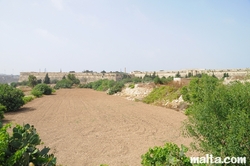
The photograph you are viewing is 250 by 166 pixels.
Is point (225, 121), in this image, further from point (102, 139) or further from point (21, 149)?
point (102, 139)

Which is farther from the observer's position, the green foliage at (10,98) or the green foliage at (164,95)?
the green foliage at (164,95)

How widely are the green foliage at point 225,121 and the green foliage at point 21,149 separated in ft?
12.3

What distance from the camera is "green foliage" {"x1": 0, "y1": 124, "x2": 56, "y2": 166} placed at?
323 centimetres

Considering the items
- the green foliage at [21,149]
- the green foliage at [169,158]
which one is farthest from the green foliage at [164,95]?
the green foliage at [21,149]

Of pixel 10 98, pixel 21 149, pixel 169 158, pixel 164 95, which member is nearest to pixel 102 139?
pixel 169 158

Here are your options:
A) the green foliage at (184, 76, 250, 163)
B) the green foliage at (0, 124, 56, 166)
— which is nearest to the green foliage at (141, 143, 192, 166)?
the green foliage at (184, 76, 250, 163)

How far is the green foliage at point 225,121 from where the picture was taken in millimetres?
4449

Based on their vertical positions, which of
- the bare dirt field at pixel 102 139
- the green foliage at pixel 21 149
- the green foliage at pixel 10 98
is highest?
the green foliage at pixel 21 149

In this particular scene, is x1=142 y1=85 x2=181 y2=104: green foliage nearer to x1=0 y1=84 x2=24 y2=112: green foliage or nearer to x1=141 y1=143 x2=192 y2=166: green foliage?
x1=0 y1=84 x2=24 y2=112: green foliage

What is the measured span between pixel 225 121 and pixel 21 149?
180 inches

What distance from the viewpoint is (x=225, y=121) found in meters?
5.00

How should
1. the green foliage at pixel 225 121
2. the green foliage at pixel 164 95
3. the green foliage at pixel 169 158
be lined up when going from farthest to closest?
1. the green foliage at pixel 164 95
2. the green foliage at pixel 225 121
3. the green foliage at pixel 169 158

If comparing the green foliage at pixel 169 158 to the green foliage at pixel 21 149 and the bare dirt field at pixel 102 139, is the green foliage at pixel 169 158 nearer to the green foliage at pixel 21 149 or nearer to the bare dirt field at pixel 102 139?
the green foliage at pixel 21 149

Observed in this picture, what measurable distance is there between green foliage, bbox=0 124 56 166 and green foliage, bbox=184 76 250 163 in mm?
3742
